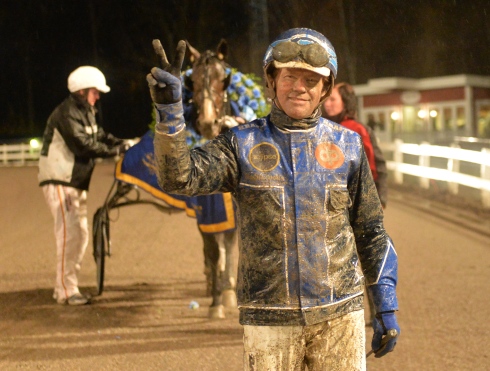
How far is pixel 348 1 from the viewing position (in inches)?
1711

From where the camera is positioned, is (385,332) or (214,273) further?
(214,273)

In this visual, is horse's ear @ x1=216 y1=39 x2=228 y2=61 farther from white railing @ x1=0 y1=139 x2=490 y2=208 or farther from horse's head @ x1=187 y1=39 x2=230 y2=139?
white railing @ x1=0 y1=139 x2=490 y2=208

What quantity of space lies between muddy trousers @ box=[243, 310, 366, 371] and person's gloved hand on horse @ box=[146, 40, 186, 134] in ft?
2.62

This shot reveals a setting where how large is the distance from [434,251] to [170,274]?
10.8 ft

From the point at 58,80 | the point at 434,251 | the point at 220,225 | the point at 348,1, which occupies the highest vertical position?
the point at 348,1

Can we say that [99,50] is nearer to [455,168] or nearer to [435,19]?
[435,19]

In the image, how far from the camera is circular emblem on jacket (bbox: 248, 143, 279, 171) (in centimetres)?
263

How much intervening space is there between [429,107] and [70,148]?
3603cm

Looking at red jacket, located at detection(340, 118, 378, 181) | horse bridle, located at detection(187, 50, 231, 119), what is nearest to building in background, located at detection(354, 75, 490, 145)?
horse bridle, located at detection(187, 50, 231, 119)

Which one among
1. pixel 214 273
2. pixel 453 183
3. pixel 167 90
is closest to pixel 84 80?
pixel 214 273

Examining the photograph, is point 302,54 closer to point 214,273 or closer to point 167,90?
point 167,90

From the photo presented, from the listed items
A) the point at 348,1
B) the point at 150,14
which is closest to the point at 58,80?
the point at 150,14

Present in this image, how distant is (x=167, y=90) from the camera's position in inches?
94.3

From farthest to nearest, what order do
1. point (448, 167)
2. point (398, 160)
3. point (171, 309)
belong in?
point (398, 160), point (448, 167), point (171, 309)
